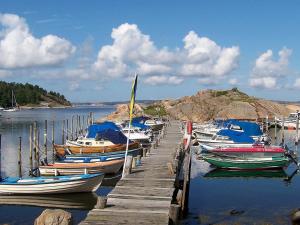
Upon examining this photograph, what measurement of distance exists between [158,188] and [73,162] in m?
15.2

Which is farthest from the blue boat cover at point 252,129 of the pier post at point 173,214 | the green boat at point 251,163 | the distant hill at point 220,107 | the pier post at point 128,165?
the pier post at point 173,214

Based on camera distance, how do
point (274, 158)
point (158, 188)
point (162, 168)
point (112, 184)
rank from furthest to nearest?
point (274, 158)
point (112, 184)
point (162, 168)
point (158, 188)

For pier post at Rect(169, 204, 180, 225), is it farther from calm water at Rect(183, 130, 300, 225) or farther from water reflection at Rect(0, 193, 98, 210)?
water reflection at Rect(0, 193, 98, 210)

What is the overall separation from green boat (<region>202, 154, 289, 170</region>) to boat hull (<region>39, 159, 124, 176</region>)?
9.20 m

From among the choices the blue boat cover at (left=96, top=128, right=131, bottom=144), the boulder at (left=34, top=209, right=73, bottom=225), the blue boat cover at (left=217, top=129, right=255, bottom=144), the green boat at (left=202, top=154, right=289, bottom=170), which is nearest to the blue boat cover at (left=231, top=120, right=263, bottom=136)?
the blue boat cover at (left=217, top=129, right=255, bottom=144)

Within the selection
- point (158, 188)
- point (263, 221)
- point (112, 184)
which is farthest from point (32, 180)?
point (263, 221)

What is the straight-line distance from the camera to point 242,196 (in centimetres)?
2859

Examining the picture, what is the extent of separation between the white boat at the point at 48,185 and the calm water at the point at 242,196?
658cm

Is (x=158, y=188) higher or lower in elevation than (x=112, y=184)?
higher

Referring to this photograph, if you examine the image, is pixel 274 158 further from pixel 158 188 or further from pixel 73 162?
pixel 158 188

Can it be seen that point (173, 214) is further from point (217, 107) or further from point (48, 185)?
point (217, 107)

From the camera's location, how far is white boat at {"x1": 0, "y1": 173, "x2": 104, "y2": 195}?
26656 millimetres

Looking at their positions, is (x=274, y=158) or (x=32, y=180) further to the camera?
(x=274, y=158)

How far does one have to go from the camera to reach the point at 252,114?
3494 inches
